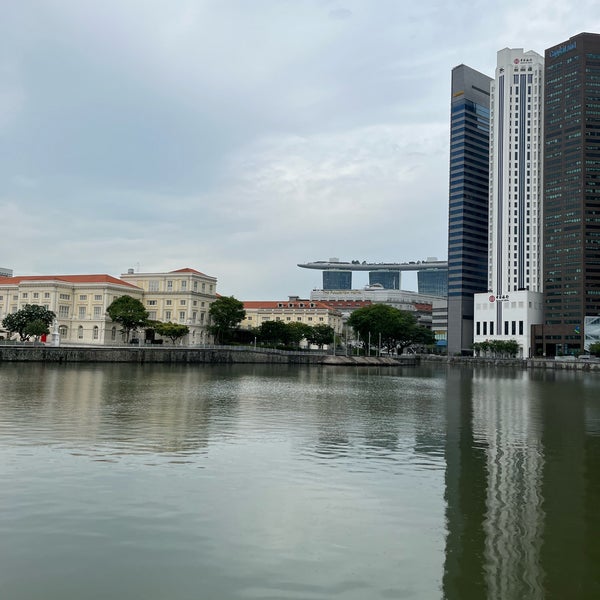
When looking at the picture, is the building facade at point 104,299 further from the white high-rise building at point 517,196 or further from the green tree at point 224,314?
the white high-rise building at point 517,196

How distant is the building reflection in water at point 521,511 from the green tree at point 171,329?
348 feet

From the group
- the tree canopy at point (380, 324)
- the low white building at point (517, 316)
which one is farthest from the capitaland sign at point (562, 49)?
the tree canopy at point (380, 324)

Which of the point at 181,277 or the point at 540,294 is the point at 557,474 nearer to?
the point at 181,277

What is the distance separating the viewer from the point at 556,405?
48.9 metres

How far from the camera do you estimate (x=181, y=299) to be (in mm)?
146125

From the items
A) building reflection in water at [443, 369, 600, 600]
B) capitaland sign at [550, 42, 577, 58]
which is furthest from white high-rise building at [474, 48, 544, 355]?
building reflection in water at [443, 369, 600, 600]

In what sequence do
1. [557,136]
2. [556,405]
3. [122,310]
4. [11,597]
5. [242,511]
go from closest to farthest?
[11,597], [242,511], [556,405], [122,310], [557,136]

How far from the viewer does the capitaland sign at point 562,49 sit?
7411 inches

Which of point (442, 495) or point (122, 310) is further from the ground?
point (122, 310)

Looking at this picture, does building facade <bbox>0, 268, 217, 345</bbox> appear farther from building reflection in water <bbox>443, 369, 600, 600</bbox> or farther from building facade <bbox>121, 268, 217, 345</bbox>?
building reflection in water <bbox>443, 369, 600, 600</bbox>

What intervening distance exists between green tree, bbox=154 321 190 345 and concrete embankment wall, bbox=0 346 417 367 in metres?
19.1

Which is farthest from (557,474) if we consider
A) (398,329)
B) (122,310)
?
(398,329)

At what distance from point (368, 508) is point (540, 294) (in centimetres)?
19484

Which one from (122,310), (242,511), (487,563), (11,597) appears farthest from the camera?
(122,310)
